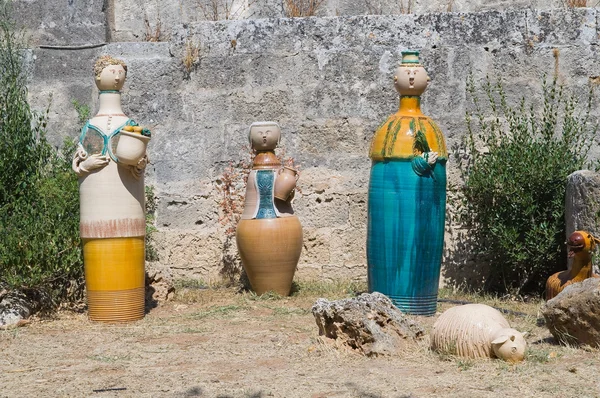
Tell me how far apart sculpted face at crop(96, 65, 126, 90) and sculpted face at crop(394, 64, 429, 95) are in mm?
1925

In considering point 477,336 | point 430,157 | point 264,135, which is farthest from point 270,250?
point 477,336

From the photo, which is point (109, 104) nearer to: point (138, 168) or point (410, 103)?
point (138, 168)

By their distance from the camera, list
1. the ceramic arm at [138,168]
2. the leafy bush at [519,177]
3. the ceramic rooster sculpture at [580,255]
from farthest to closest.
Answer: the leafy bush at [519,177] → the ceramic arm at [138,168] → the ceramic rooster sculpture at [580,255]

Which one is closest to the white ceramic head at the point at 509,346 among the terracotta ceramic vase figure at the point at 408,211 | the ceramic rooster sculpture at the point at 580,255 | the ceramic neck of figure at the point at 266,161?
the ceramic rooster sculpture at the point at 580,255

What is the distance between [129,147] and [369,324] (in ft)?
6.83

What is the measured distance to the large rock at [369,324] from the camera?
5.01m

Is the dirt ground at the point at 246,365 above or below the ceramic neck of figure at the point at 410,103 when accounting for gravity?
below

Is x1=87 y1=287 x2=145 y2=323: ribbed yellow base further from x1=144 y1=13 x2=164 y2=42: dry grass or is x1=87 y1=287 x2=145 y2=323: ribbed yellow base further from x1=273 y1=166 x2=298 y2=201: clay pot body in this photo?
x1=144 y1=13 x2=164 y2=42: dry grass

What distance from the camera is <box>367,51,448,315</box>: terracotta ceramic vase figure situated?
6129 mm

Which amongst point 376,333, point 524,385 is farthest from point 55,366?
point 524,385

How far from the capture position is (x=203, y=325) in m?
6.12

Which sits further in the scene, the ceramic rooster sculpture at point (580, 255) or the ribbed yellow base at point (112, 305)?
the ribbed yellow base at point (112, 305)

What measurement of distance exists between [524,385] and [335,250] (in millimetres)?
3333

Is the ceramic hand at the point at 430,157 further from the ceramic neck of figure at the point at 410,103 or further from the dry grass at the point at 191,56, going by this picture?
the dry grass at the point at 191,56
